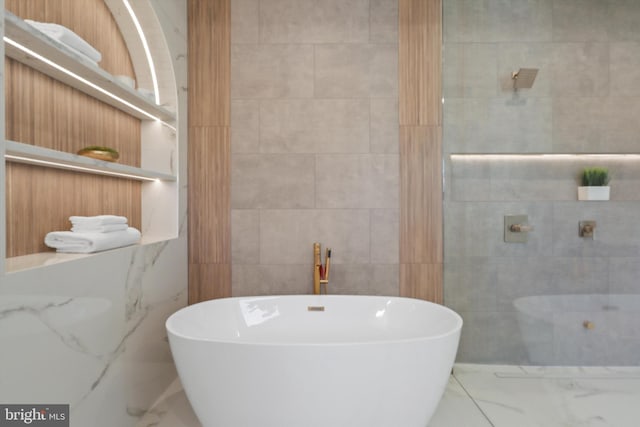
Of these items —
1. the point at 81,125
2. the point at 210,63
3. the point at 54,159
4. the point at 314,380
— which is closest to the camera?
the point at 54,159

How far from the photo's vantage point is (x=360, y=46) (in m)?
2.72

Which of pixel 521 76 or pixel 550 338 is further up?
pixel 521 76

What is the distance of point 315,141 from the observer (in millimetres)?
2729

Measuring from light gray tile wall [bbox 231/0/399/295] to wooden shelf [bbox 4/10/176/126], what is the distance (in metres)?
0.70

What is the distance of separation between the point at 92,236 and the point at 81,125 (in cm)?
64

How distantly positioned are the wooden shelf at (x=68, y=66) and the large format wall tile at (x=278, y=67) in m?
0.67

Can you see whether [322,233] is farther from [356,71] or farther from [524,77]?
[524,77]

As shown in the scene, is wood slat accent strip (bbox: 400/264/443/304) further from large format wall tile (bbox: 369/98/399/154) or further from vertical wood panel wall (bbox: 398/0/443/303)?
large format wall tile (bbox: 369/98/399/154)

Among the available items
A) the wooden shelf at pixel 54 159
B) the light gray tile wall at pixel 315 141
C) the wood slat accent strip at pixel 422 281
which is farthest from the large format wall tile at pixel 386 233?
the wooden shelf at pixel 54 159

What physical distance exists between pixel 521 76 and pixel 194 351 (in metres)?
2.25

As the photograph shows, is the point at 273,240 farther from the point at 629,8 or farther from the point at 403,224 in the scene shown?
the point at 629,8

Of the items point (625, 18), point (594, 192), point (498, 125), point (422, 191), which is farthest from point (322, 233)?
point (625, 18)

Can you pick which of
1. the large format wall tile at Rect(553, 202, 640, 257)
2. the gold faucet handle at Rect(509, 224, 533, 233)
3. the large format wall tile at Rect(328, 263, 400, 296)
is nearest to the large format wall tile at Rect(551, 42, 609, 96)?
the large format wall tile at Rect(553, 202, 640, 257)

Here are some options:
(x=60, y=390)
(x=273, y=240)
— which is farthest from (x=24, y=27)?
(x=273, y=240)
